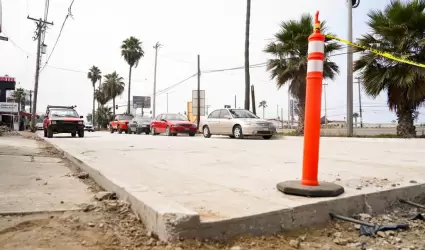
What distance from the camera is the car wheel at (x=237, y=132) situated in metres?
16.6

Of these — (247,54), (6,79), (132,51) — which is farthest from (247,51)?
(6,79)

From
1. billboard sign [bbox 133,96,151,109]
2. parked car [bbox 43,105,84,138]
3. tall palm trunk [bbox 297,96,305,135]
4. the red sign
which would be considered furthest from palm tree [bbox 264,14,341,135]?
billboard sign [bbox 133,96,151,109]

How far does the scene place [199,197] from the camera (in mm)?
3645

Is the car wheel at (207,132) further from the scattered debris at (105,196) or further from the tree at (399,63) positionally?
the scattered debris at (105,196)

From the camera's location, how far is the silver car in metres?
16.2

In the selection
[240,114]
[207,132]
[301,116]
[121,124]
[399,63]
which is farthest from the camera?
[121,124]

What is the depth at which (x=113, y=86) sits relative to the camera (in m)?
69.9

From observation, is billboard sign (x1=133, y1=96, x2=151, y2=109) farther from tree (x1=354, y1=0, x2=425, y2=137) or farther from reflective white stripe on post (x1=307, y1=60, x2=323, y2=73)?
reflective white stripe on post (x1=307, y1=60, x2=323, y2=73)

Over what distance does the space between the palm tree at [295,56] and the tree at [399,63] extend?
3.16 m

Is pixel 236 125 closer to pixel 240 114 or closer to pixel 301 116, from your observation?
pixel 240 114

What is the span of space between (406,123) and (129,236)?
1496 centimetres

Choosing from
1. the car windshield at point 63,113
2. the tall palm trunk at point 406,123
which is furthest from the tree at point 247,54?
the car windshield at point 63,113

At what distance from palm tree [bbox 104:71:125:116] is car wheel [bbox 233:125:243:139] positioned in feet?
183

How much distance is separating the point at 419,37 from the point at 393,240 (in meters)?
13.8
